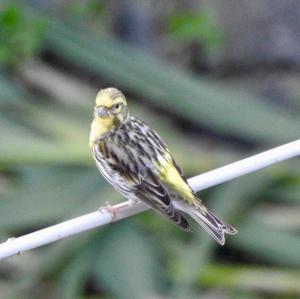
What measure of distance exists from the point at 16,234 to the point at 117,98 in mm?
2712

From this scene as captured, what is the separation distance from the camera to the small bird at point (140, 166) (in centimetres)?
596

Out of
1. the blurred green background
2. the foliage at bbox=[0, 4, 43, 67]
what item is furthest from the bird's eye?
the foliage at bbox=[0, 4, 43, 67]

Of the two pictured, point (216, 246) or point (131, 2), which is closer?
point (216, 246)

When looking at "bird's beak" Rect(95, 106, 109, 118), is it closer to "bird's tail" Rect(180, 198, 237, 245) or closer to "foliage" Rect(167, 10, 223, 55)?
"bird's tail" Rect(180, 198, 237, 245)

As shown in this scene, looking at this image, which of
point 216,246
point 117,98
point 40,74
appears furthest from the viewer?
point 40,74

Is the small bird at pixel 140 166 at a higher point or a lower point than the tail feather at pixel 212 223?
higher

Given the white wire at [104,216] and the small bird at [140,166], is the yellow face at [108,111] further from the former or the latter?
the white wire at [104,216]

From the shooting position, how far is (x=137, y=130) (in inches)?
248

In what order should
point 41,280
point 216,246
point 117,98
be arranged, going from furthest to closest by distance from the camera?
point 216,246
point 41,280
point 117,98

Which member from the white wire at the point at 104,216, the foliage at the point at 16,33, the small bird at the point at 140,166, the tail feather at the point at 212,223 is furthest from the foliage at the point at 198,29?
the white wire at the point at 104,216

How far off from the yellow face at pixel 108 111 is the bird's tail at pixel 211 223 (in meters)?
0.42

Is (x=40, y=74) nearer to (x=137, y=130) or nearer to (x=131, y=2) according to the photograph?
(x=131, y=2)

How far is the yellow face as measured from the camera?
5949 mm

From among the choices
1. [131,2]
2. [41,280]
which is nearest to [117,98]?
[41,280]
